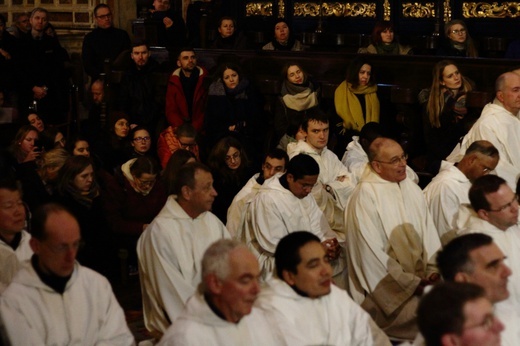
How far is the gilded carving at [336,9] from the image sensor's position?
48.6 feet

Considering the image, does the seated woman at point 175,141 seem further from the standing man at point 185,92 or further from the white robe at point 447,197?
the white robe at point 447,197

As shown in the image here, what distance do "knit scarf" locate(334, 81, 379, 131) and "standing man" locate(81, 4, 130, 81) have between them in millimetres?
3139

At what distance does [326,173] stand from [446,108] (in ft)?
4.49

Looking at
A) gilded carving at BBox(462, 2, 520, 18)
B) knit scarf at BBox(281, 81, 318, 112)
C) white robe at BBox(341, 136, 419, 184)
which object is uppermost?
gilded carving at BBox(462, 2, 520, 18)

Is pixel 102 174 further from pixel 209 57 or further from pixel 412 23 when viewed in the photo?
pixel 412 23

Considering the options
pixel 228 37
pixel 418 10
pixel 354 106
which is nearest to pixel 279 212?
pixel 354 106

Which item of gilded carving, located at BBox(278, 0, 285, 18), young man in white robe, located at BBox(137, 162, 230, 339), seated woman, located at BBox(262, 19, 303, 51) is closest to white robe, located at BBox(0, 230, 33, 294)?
young man in white robe, located at BBox(137, 162, 230, 339)

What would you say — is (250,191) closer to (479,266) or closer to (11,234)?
(11,234)

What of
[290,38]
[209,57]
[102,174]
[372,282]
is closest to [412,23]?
[290,38]

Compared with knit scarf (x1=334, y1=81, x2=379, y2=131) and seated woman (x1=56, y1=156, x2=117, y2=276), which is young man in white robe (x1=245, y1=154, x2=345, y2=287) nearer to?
seated woman (x1=56, y1=156, x2=117, y2=276)

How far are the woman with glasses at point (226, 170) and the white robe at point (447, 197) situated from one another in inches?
78.4

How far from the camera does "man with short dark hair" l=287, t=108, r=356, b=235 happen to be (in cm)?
984

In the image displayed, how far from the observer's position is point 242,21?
1580 centimetres

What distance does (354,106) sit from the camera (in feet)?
37.6
